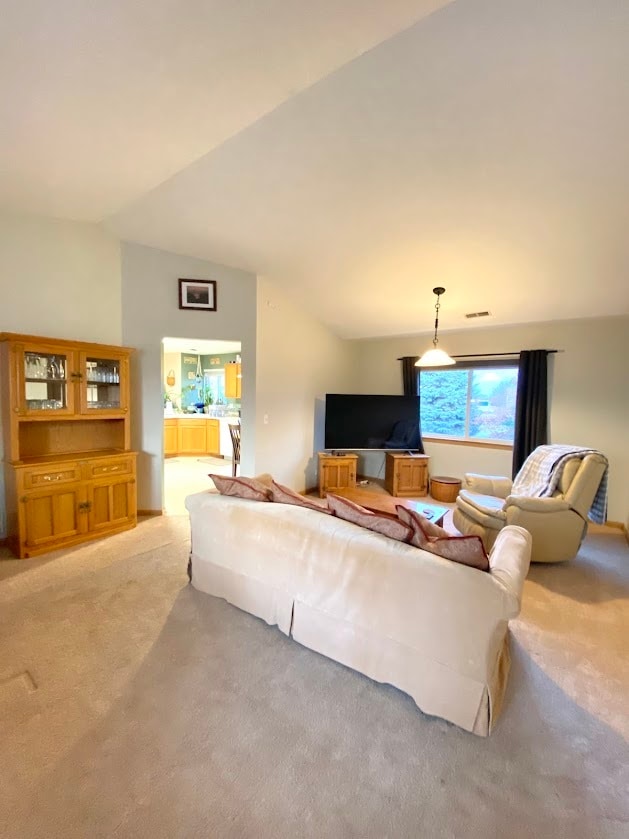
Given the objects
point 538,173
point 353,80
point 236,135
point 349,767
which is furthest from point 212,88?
point 349,767

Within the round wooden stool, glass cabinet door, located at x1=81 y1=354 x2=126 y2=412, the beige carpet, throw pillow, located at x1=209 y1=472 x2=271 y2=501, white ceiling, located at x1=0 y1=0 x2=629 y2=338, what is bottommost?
the beige carpet

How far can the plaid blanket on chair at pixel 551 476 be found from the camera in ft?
11.1

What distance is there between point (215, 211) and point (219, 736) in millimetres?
3700

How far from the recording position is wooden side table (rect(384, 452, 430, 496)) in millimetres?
5629

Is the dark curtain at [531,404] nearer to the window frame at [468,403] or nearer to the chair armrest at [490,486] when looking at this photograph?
the window frame at [468,403]

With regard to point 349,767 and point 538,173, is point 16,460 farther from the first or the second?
point 538,173

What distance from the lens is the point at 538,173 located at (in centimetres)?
261

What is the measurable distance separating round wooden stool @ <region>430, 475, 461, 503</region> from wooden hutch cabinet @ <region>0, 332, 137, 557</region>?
12.6 ft

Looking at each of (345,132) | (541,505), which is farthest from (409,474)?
(345,132)

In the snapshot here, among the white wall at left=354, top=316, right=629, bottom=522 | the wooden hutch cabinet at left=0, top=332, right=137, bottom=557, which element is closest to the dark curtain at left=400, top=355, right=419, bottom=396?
the white wall at left=354, top=316, right=629, bottom=522

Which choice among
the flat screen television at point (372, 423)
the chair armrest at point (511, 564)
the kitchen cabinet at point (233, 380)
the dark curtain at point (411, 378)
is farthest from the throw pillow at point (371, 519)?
the kitchen cabinet at point (233, 380)

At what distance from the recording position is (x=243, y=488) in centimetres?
266

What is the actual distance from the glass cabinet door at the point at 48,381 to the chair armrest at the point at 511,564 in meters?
3.72

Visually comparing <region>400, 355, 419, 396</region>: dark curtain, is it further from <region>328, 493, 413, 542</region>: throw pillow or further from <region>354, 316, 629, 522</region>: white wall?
<region>328, 493, 413, 542</region>: throw pillow
